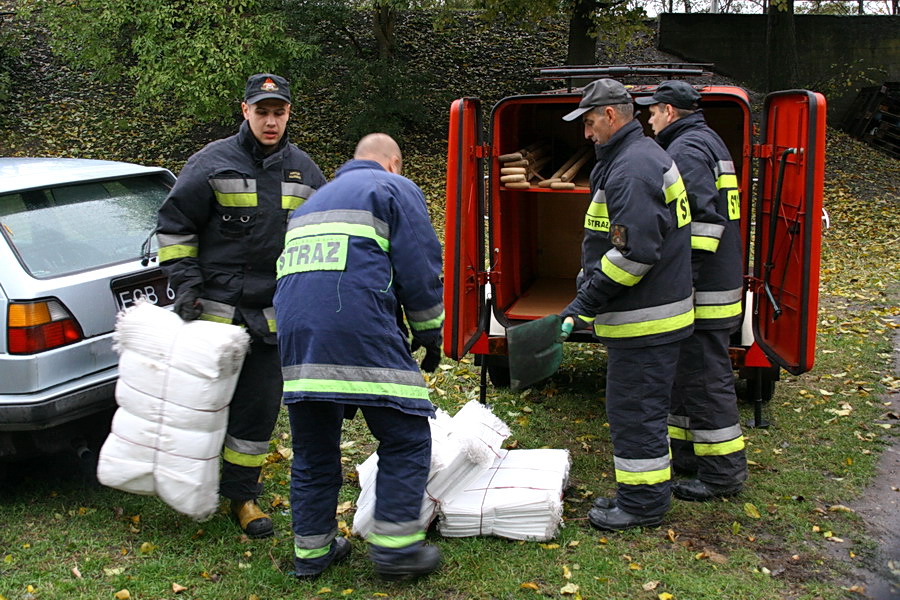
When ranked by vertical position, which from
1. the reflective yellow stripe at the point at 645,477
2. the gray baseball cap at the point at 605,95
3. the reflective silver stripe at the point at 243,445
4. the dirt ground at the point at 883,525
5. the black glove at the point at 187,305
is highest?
the gray baseball cap at the point at 605,95

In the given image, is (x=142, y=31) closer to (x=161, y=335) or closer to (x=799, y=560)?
(x=161, y=335)

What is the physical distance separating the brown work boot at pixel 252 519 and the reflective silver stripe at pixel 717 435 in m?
2.17

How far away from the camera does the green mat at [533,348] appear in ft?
13.4

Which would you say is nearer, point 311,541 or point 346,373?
point 346,373

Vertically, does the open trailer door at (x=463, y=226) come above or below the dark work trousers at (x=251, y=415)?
above

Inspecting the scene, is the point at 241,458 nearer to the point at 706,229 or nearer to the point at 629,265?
the point at 629,265

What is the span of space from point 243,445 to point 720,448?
2.36m

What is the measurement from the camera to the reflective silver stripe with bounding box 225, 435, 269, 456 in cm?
394

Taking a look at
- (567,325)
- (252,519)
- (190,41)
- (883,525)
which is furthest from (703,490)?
(190,41)

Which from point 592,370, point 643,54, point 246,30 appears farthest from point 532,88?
point 592,370

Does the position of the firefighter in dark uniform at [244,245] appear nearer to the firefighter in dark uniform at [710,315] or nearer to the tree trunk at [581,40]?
the firefighter in dark uniform at [710,315]

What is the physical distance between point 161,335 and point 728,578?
260 centimetres

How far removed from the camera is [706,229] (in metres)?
4.20

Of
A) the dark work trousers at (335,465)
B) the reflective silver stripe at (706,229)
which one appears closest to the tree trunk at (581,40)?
the reflective silver stripe at (706,229)
